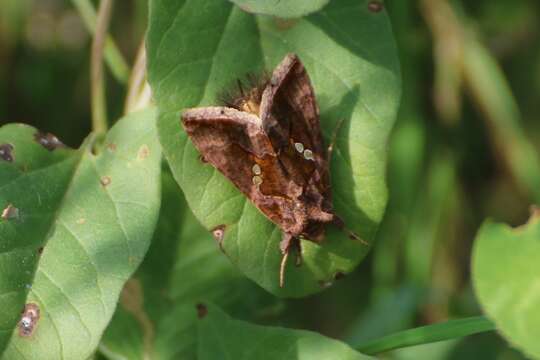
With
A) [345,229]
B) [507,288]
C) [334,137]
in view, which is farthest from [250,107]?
[507,288]

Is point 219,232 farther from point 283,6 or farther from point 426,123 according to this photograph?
point 426,123

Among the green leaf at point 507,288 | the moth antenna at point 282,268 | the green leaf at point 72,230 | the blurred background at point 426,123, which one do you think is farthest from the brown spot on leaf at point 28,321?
the blurred background at point 426,123

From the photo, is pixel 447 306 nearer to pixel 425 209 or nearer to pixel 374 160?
pixel 425 209

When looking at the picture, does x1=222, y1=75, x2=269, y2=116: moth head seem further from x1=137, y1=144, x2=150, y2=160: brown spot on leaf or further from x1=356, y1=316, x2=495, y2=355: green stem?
x1=356, y1=316, x2=495, y2=355: green stem

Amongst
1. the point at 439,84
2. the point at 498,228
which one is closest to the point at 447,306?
the point at 439,84

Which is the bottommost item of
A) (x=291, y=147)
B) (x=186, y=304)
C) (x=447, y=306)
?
(x=447, y=306)

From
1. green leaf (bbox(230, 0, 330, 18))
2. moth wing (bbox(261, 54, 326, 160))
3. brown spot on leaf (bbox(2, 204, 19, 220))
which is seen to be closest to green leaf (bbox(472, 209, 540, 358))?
green leaf (bbox(230, 0, 330, 18))
